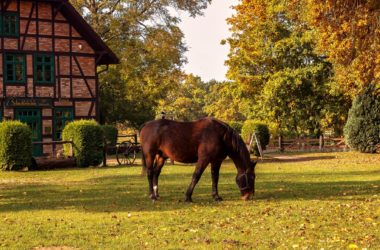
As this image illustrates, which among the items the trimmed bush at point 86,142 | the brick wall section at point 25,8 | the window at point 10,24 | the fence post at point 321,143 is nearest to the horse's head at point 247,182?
the trimmed bush at point 86,142

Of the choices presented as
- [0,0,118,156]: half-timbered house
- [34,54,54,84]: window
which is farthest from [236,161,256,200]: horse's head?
[34,54,54,84]: window

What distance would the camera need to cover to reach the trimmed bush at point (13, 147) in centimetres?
2409

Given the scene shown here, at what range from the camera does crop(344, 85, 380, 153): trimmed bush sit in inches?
1313

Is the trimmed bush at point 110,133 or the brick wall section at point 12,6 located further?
the trimmed bush at point 110,133

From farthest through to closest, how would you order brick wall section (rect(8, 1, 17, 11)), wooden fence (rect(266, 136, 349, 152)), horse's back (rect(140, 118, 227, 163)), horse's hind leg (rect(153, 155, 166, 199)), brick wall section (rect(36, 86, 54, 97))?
1. wooden fence (rect(266, 136, 349, 152))
2. brick wall section (rect(36, 86, 54, 97))
3. brick wall section (rect(8, 1, 17, 11))
4. horse's hind leg (rect(153, 155, 166, 199))
5. horse's back (rect(140, 118, 227, 163))

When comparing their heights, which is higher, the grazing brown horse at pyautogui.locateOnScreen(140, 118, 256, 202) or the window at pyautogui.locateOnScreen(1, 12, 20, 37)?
the window at pyautogui.locateOnScreen(1, 12, 20, 37)

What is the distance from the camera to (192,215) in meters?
10.7

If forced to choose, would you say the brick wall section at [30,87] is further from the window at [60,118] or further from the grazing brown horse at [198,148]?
the grazing brown horse at [198,148]

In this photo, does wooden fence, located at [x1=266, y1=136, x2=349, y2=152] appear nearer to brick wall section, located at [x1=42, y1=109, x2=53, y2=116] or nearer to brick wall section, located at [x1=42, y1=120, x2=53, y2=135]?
brick wall section, located at [x1=42, y1=120, x2=53, y2=135]

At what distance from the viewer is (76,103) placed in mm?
34625

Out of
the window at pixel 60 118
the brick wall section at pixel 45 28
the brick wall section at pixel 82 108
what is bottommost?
the window at pixel 60 118

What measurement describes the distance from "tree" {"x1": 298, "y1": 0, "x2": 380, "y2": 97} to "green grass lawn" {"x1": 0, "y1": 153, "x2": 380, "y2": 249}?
4.33 metres

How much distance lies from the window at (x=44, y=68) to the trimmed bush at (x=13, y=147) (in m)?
9.37

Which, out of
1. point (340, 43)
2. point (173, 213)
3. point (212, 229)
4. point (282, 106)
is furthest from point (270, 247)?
point (282, 106)
